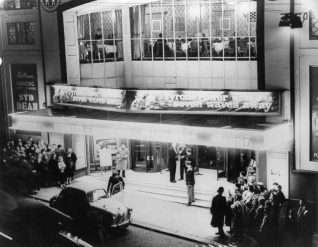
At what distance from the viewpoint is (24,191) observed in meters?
9.98

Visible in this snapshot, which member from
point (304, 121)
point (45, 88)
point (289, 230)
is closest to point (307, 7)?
point (304, 121)

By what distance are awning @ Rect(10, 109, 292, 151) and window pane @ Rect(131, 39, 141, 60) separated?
2.38 metres

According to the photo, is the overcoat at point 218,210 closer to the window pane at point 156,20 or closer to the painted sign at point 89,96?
the painted sign at point 89,96

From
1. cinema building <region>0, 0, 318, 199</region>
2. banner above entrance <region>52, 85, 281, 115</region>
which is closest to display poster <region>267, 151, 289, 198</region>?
cinema building <region>0, 0, 318, 199</region>

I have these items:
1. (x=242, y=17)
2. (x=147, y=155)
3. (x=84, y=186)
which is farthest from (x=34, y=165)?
(x=242, y=17)

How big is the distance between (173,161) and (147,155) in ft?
2.55

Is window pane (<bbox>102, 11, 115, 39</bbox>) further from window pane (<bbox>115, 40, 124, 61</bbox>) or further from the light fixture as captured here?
the light fixture

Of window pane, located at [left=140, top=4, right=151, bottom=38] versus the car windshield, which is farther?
window pane, located at [left=140, top=4, right=151, bottom=38]

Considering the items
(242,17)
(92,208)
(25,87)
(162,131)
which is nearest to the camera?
(162,131)

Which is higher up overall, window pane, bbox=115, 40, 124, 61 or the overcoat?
window pane, bbox=115, 40, 124, 61

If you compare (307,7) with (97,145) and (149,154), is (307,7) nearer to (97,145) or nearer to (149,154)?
(149,154)

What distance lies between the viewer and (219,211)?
25.9ft

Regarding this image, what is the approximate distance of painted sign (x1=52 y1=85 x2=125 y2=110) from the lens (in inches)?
378

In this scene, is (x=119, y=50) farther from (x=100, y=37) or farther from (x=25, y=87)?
(x=25, y=87)
